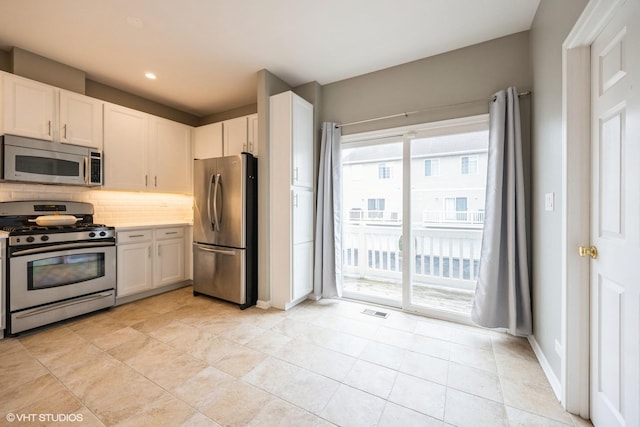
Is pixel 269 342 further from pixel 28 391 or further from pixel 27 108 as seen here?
pixel 27 108

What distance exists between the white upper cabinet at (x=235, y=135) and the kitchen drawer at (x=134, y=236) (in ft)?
4.64

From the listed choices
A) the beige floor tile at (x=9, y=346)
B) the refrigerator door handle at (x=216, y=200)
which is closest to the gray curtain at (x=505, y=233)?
the refrigerator door handle at (x=216, y=200)

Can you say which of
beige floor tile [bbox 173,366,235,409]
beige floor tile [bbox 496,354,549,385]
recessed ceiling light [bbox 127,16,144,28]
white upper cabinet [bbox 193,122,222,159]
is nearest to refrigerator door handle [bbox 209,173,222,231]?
white upper cabinet [bbox 193,122,222,159]

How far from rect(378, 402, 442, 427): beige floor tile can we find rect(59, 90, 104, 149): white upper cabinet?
3.77 meters

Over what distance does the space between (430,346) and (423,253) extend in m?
1.15

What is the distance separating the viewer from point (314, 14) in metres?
2.10

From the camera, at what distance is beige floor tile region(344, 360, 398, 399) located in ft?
5.43

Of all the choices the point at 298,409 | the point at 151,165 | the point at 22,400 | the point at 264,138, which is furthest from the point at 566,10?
the point at 151,165

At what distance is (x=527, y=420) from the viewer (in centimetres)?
141

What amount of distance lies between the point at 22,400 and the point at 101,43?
112 inches

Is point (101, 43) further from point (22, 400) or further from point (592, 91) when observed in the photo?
point (592, 91)

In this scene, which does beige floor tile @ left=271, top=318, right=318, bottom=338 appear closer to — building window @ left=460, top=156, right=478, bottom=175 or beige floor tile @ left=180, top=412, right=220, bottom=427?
beige floor tile @ left=180, top=412, right=220, bottom=427

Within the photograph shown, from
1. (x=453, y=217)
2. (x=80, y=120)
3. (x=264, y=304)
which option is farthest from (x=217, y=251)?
(x=453, y=217)

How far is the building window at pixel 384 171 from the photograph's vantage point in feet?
10.2
